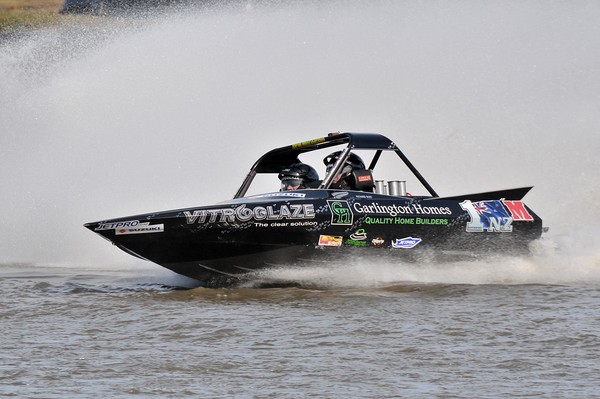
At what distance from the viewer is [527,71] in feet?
53.0

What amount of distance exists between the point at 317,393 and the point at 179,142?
378 inches

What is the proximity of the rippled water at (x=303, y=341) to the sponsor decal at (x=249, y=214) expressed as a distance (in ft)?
2.18

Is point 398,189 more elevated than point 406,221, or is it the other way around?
point 398,189

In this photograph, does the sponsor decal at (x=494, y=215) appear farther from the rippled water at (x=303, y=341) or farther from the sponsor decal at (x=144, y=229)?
the sponsor decal at (x=144, y=229)

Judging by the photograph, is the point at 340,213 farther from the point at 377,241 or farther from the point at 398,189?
the point at 398,189

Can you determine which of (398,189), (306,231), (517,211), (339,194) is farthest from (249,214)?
(517,211)

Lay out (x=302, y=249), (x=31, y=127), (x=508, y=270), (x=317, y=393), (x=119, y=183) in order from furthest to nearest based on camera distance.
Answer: (x=31, y=127), (x=119, y=183), (x=508, y=270), (x=302, y=249), (x=317, y=393)

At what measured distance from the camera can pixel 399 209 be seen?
9.13 metres

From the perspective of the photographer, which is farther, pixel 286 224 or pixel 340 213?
pixel 340 213

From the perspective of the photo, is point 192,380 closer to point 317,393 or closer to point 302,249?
point 317,393

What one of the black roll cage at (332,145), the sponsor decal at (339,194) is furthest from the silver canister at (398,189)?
the sponsor decal at (339,194)

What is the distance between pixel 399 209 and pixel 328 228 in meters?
0.80

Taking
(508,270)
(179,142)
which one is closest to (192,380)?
(508,270)

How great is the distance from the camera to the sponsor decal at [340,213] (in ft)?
28.8
